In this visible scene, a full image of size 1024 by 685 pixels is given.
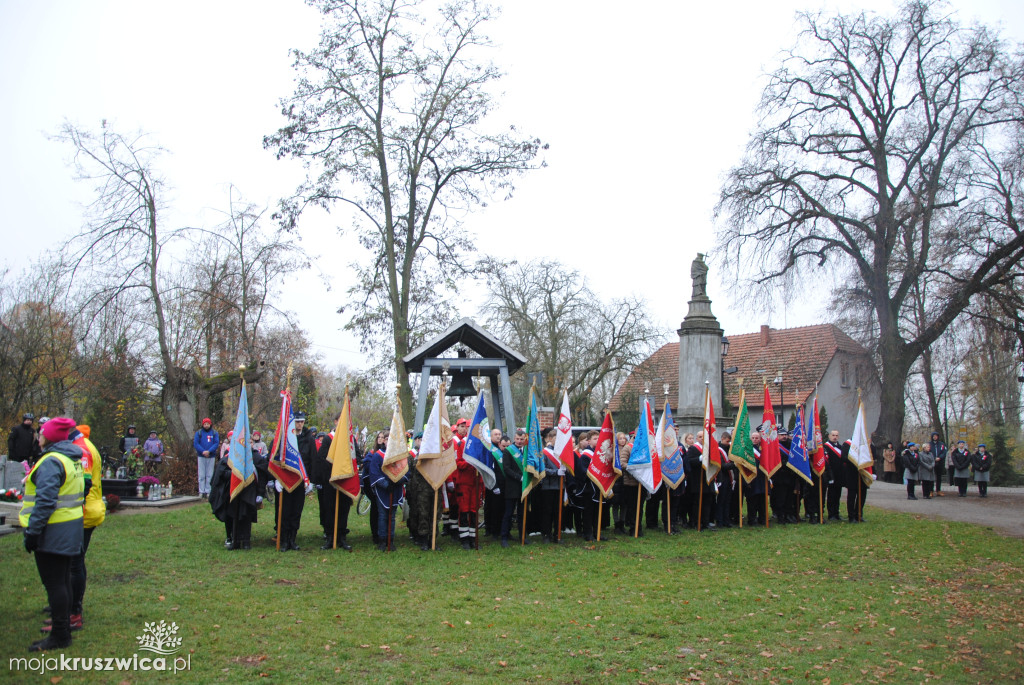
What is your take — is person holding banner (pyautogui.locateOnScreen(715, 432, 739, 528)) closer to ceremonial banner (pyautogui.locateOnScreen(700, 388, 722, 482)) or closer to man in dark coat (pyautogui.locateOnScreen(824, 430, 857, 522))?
ceremonial banner (pyautogui.locateOnScreen(700, 388, 722, 482))

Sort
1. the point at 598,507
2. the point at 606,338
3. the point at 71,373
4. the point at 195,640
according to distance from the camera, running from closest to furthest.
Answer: the point at 195,640, the point at 598,507, the point at 71,373, the point at 606,338

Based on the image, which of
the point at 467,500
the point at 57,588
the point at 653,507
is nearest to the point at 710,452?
the point at 653,507

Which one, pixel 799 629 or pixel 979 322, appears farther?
pixel 979 322

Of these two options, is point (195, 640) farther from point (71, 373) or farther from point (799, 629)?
point (71, 373)

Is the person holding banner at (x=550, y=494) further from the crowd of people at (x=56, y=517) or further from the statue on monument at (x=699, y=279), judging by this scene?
the statue on monument at (x=699, y=279)

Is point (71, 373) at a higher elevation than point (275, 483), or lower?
higher

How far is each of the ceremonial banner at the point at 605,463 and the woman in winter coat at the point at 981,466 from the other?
14.3m

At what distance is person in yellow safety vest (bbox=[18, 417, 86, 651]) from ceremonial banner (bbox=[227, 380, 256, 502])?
4.90 m

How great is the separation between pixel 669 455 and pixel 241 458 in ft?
24.8

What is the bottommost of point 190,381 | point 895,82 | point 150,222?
point 190,381

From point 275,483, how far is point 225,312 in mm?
17995

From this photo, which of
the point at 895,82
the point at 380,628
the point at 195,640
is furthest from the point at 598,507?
the point at 895,82

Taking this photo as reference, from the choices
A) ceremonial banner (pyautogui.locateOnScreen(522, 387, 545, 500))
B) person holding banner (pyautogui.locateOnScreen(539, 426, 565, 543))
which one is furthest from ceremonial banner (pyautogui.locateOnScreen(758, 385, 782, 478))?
ceremonial banner (pyautogui.locateOnScreen(522, 387, 545, 500))

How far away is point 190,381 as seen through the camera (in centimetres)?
2141
